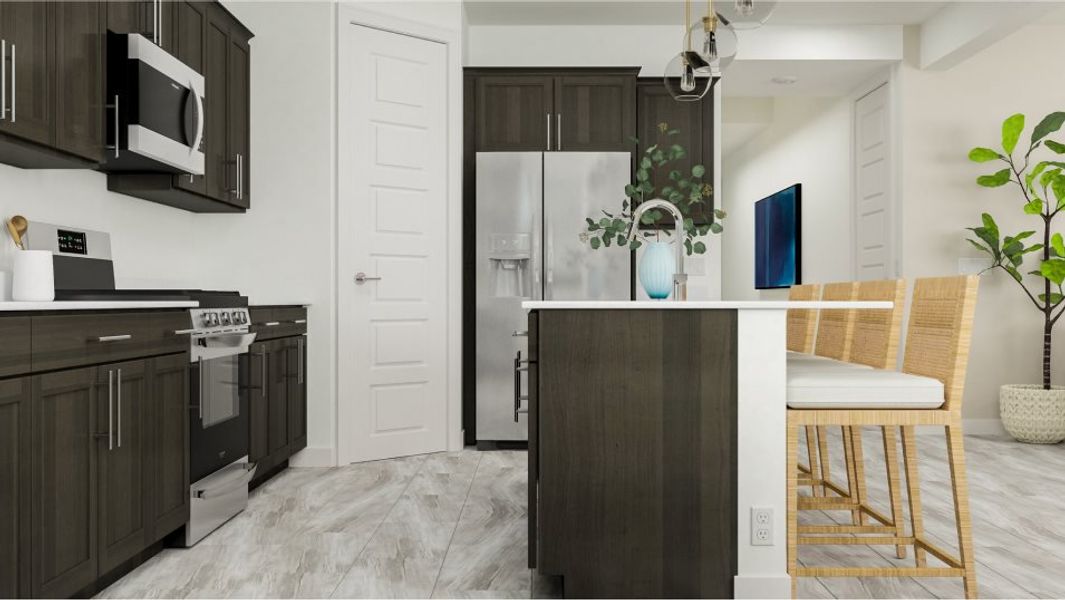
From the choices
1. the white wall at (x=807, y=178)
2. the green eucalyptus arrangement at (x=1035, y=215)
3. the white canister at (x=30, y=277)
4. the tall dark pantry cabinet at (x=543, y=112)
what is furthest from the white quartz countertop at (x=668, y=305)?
the white wall at (x=807, y=178)

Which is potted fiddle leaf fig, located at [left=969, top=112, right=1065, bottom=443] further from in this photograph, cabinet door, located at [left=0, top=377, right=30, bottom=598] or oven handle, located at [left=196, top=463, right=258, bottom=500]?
cabinet door, located at [left=0, top=377, right=30, bottom=598]

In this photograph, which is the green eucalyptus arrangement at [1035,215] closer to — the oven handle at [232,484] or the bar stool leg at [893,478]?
the bar stool leg at [893,478]

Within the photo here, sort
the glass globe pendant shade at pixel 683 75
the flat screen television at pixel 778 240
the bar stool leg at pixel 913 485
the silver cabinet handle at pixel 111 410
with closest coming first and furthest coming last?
the silver cabinet handle at pixel 111 410
the bar stool leg at pixel 913 485
the glass globe pendant shade at pixel 683 75
the flat screen television at pixel 778 240

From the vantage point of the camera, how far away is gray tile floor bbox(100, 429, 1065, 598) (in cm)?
226

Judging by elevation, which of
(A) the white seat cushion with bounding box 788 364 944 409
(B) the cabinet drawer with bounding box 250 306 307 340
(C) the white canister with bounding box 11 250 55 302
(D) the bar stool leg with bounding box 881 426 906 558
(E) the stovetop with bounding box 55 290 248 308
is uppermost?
(C) the white canister with bounding box 11 250 55 302

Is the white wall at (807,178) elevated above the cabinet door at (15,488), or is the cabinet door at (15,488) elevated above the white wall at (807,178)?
the white wall at (807,178)

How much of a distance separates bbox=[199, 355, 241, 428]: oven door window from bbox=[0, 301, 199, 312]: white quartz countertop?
0.32 meters

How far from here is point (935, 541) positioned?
8.84 ft

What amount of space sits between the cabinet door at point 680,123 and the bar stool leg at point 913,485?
2679mm

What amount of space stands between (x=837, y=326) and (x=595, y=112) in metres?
2.30

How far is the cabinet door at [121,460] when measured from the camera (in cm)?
212

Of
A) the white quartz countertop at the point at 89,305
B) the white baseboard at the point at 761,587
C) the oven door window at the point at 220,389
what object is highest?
the white quartz countertop at the point at 89,305

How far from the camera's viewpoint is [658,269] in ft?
8.10

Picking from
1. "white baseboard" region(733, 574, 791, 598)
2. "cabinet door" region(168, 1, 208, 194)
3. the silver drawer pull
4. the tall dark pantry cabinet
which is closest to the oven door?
the silver drawer pull
